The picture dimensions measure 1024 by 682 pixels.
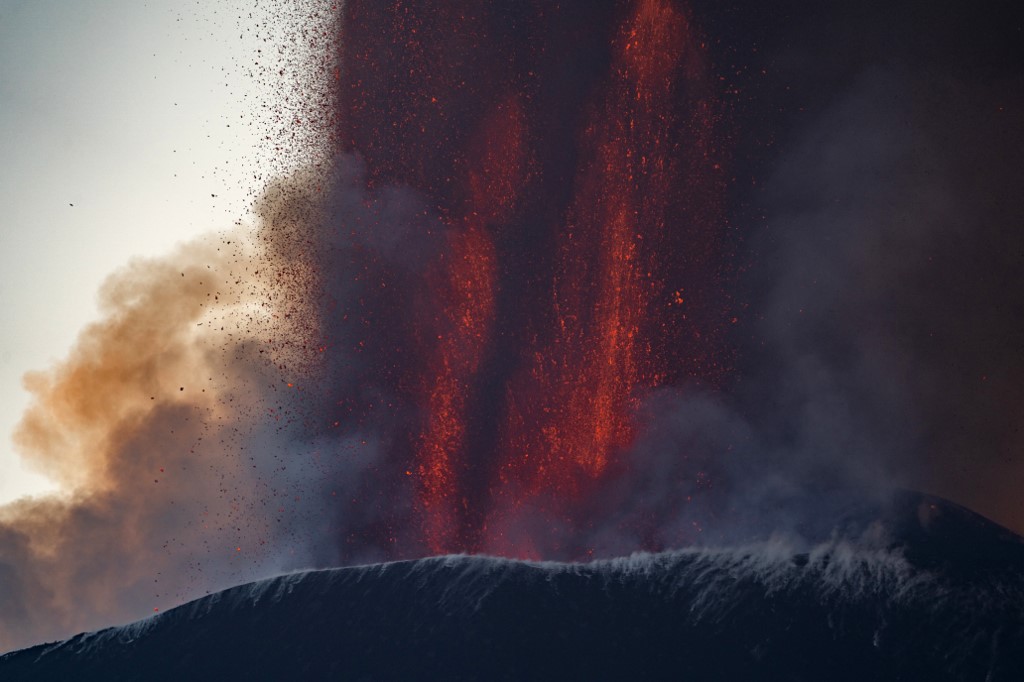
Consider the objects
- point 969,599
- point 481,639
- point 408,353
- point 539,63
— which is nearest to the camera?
point 969,599

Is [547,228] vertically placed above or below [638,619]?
above

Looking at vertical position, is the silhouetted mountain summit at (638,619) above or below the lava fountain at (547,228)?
below

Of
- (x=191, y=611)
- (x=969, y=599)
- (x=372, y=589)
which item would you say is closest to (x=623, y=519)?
(x=372, y=589)

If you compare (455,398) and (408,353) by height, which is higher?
(408,353)

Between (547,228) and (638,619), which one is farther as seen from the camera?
(547,228)

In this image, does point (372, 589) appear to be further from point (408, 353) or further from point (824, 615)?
point (824, 615)

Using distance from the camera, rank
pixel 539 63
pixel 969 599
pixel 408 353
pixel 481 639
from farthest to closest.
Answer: pixel 408 353 → pixel 539 63 → pixel 481 639 → pixel 969 599

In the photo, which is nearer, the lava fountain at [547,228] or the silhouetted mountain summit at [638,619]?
the silhouetted mountain summit at [638,619]

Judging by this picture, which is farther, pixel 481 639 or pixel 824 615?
pixel 481 639

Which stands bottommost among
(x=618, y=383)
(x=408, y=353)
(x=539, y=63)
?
(x=618, y=383)
